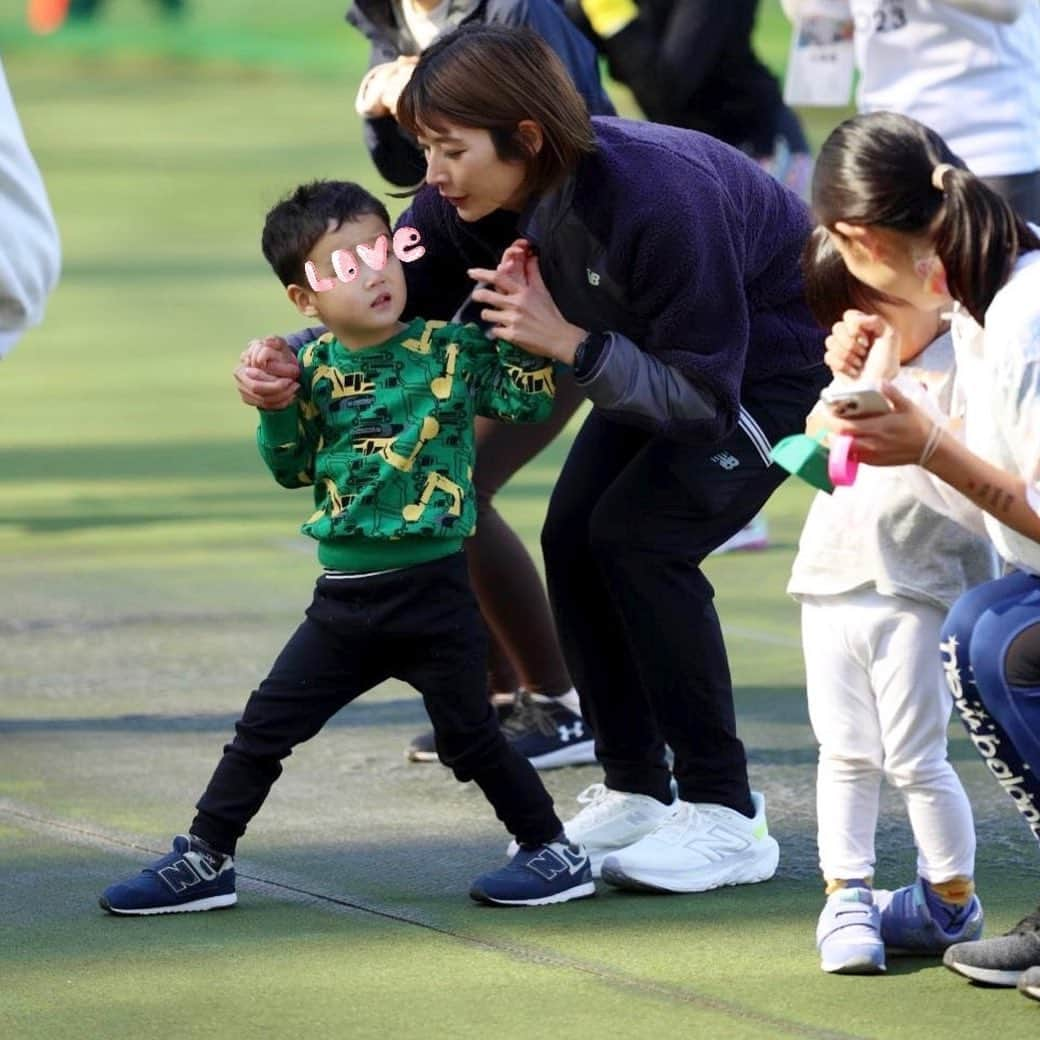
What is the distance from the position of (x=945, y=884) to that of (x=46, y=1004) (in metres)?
1.51

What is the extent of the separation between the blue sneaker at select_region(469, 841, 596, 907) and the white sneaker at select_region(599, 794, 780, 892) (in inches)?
3.2

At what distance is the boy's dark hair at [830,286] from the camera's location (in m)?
4.06

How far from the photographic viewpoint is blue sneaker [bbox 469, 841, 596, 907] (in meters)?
4.54

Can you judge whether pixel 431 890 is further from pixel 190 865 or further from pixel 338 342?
pixel 338 342

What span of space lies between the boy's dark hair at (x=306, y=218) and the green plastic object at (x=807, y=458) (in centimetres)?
111

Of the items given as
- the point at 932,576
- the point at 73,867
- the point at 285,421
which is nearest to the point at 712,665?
the point at 932,576

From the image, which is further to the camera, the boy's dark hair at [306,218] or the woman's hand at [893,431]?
the boy's dark hair at [306,218]

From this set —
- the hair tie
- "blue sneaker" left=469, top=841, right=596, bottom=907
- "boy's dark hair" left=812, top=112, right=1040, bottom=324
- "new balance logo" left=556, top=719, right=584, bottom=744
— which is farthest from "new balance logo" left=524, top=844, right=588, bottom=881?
the hair tie

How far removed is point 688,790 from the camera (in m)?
4.70

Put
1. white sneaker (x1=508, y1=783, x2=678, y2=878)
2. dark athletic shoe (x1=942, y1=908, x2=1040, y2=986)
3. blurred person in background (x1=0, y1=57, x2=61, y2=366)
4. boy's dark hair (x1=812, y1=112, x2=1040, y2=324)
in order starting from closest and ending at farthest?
blurred person in background (x1=0, y1=57, x2=61, y2=366)
boy's dark hair (x1=812, y1=112, x2=1040, y2=324)
dark athletic shoe (x1=942, y1=908, x2=1040, y2=986)
white sneaker (x1=508, y1=783, x2=678, y2=878)

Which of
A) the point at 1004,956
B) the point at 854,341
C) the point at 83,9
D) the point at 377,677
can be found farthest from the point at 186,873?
the point at 83,9

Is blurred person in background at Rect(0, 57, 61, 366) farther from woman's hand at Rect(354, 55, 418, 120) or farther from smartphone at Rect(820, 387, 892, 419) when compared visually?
woman's hand at Rect(354, 55, 418, 120)

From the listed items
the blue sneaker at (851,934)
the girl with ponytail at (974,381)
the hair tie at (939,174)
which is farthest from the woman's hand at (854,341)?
the blue sneaker at (851,934)

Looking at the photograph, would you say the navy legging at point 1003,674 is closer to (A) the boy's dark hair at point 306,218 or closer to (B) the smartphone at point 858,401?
(B) the smartphone at point 858,401
